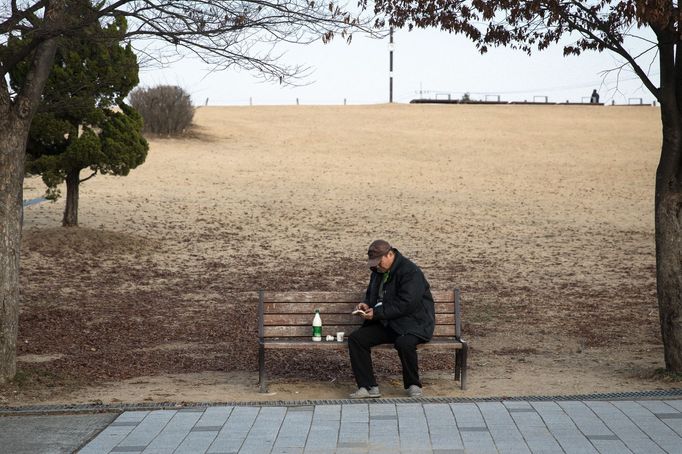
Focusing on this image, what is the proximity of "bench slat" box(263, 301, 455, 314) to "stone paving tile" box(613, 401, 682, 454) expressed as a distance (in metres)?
1.71

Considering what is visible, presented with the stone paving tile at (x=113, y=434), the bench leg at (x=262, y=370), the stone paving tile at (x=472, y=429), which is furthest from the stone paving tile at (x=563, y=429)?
Answer: the stone paving tile at (x=113, y=434)

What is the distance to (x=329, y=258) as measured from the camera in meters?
17.5

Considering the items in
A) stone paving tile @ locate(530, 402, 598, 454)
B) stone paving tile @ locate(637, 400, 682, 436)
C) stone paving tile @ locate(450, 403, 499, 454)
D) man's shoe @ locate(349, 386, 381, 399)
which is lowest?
man's shoe @ locate(349, 386, 381, 399)

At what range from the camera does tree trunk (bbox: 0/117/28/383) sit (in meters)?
7.79

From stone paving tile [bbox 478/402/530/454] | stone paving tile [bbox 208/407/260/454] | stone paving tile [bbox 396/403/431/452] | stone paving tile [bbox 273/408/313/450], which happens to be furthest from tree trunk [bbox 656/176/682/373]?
stone paving tile [bbox 208/407/260/454]

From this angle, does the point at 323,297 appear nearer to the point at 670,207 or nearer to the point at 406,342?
the point at 406,342

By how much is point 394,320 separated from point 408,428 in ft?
4.78

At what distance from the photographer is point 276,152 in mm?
36688

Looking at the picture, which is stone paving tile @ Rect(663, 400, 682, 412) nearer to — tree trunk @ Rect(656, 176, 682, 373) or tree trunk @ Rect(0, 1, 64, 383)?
tree trunk @ Rect(656, 176, 682, 373)

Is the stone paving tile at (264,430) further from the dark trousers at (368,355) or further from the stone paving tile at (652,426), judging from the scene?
the stone paving tile at (652,426)

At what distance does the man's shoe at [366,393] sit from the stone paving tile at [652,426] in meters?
1.81

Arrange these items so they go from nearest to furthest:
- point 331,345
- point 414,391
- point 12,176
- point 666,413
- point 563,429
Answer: point 563,429 → point 666,413 → point 414,391 → point 331,345 → point 12,176

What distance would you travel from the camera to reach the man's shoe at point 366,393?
24.5 feet

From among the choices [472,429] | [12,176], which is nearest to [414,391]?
[472,429]
